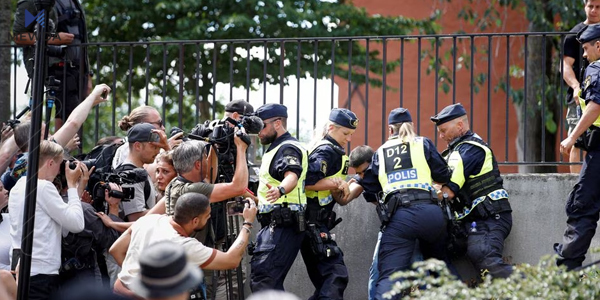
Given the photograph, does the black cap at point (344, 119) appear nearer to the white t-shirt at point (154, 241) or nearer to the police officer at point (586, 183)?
the police officer at point (586, 183)

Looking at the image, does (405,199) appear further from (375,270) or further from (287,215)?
(287,215)

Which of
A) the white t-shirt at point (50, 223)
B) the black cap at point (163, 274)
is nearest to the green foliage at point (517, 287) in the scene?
the black cap at point (163, 274)

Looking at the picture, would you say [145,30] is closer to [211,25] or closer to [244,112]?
[211,25]

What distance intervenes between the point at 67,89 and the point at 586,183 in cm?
509

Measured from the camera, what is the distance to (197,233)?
290 inches

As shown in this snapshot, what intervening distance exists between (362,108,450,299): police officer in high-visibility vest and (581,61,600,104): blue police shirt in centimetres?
124

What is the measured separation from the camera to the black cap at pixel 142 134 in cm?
822

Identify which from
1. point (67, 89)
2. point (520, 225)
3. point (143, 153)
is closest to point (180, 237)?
point (143, 153)

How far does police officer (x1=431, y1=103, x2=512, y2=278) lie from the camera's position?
A: 8672 mm

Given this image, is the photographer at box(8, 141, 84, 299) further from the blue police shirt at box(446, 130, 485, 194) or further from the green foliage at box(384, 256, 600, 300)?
the blue police shirt at box(446, 130, 485, 194)

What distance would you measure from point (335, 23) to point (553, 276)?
12.2m

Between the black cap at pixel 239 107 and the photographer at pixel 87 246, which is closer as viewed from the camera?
the photographer at pixel 87 246

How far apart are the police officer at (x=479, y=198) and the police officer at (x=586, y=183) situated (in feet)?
2.18

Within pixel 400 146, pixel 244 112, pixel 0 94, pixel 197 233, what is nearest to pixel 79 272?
pixel 197 233
